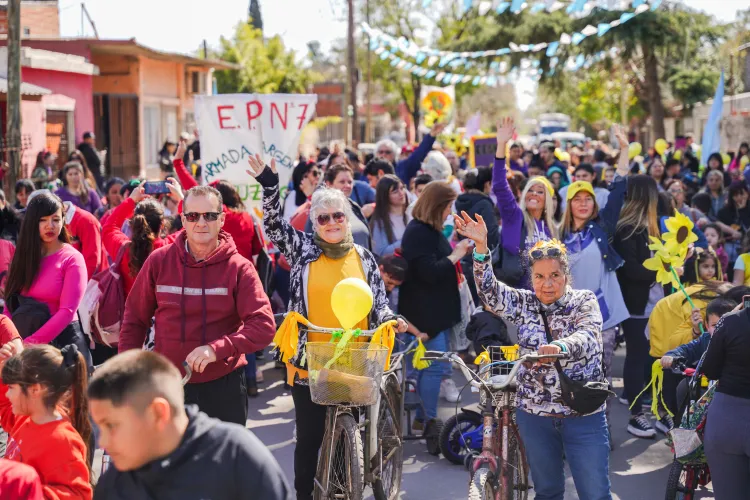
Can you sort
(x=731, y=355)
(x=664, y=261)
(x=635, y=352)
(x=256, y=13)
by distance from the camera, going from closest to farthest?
(x=731, y=355)
(x=664, y=261)
(x=635, y=352)
(x=256, y=13)

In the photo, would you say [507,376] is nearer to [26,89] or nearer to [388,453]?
[388,453]

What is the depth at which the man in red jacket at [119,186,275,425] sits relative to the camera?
4996mm

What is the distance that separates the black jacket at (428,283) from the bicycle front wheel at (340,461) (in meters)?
2.03

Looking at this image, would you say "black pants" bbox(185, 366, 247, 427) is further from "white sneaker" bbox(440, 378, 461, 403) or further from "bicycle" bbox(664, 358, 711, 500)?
"white sneaker" bbox(440, 378, 461, 403)

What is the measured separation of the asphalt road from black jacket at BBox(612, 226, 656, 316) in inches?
40.4

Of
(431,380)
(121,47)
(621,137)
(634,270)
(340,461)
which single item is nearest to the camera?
(340,461)

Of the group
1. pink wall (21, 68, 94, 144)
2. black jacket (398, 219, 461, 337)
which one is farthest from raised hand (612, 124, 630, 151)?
pink wall (21, 68, 94, 144)

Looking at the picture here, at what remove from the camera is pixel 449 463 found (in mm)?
7145

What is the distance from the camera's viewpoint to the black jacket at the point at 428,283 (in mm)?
7203

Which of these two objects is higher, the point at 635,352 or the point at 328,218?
the point at 328,218

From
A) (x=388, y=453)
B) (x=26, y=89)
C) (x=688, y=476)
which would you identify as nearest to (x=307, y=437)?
(x=388, y=453)

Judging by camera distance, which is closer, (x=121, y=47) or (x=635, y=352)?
(x=635, y=352)

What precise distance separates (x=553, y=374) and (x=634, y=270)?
3.20 metres

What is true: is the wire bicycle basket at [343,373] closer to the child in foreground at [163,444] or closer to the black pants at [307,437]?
the black pants at [307,437]
